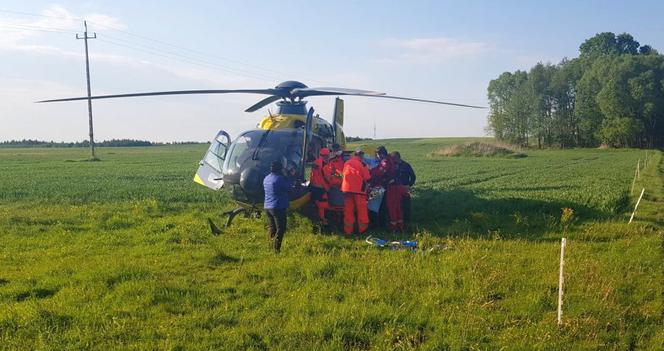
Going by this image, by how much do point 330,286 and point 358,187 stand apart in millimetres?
3899

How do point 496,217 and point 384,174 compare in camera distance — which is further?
point 496,217

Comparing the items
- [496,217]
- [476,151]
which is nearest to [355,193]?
[496,217]

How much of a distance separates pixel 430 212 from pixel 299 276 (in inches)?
264

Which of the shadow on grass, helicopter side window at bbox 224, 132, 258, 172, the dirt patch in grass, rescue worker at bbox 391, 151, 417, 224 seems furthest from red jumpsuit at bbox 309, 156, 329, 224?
the dirt patch in grass

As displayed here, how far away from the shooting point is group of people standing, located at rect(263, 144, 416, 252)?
10.8 metres

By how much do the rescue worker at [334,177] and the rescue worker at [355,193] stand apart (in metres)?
0.29

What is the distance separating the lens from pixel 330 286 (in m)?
7.11

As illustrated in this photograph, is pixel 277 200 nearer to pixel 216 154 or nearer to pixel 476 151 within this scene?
pixel 216 154

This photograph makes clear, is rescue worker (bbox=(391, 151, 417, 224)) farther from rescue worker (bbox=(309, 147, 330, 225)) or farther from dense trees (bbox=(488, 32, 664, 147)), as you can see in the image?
dense trees (bbox=(488, 32, 664, 147))

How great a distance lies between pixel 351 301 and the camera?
21.1 feet

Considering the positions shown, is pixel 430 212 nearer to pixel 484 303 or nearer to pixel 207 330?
pixel 484 303

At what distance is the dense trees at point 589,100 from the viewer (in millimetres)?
69312

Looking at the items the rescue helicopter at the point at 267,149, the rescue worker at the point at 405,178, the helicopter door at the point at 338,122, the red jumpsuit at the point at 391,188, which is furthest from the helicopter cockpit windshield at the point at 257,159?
the helicopter door at the point at 338,122

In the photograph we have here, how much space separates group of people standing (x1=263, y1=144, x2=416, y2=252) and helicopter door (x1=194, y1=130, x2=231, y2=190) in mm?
2421
